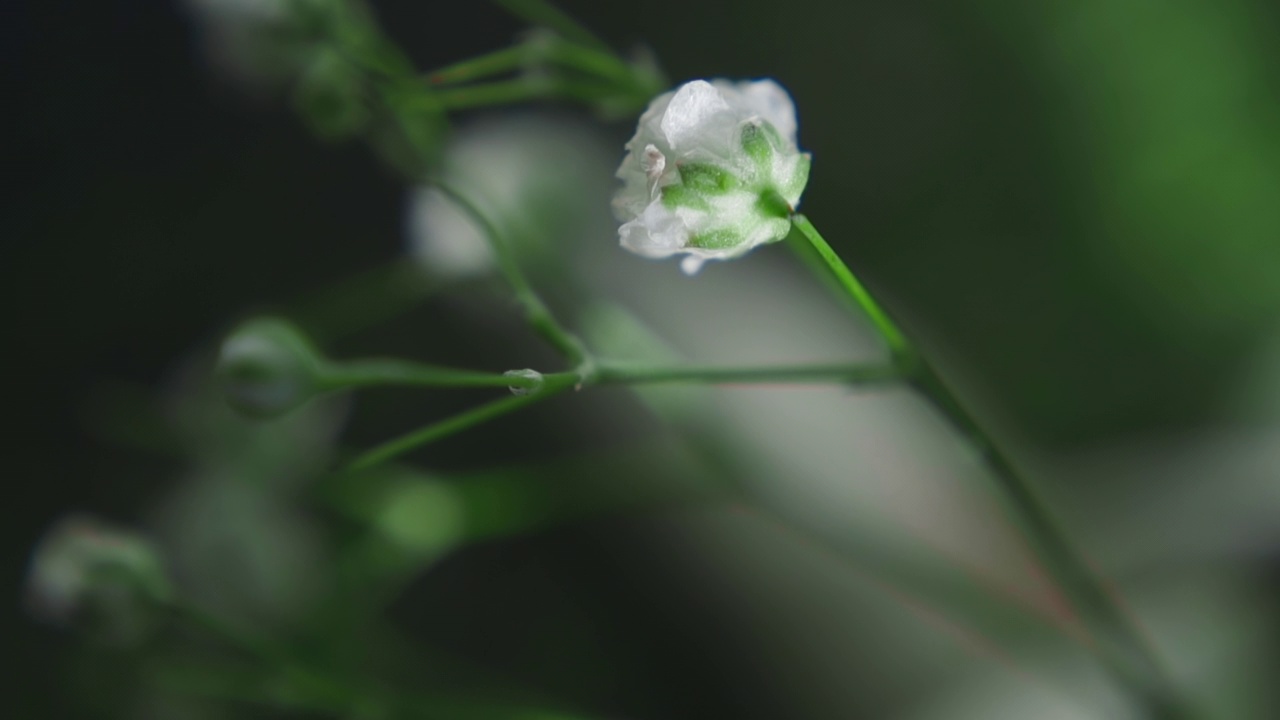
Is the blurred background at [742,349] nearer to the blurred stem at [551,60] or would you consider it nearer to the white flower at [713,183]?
the blurred stem at [551,60]

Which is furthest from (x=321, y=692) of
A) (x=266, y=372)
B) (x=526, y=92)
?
(x=526, y=92)

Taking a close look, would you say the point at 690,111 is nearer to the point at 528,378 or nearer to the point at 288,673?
the point at 528,378

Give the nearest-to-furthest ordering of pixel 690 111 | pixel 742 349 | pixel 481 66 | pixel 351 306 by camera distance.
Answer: pixel 690 111 → pixel 481 66 → pixel 351 306 → pixel 742 349

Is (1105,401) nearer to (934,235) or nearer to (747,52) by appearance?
(934,235)

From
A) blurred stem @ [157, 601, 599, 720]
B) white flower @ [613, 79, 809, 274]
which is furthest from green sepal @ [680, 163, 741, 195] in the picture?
blurred stem @ [157, 601, 599, 720]

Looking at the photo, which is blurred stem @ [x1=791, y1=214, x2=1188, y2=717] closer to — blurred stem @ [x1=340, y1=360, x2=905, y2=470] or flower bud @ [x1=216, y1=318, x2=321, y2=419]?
blurred stem @ [x1=340, y1=360, x2=905, y2=470]

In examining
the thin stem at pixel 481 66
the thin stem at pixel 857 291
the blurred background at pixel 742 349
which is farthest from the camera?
the blurred background at pixel 742 349

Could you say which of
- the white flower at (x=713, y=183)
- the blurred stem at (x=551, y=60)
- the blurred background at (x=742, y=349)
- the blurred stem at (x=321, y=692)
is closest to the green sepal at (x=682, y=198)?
the white flower at (x=713, y=183)
